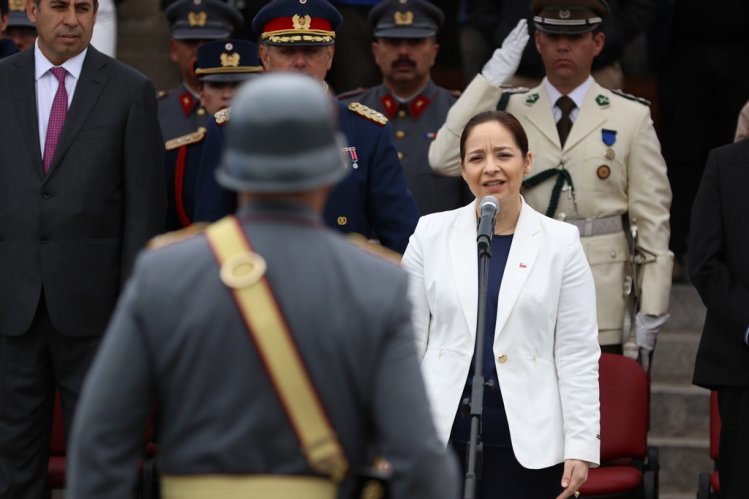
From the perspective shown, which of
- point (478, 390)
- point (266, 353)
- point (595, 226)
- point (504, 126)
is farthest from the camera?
point (595, 226)

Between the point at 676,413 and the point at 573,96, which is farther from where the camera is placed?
the point at 676,413

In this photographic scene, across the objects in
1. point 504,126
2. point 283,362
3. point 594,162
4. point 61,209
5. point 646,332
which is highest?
point 283,362

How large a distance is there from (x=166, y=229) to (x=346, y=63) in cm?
238

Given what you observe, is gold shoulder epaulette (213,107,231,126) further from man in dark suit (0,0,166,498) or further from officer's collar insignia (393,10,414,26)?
officer's collar insignia (393,10,414,26)

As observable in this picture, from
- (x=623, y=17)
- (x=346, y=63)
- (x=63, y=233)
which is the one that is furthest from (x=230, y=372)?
(x=346, y=63)

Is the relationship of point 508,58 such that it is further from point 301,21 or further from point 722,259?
point 722,259

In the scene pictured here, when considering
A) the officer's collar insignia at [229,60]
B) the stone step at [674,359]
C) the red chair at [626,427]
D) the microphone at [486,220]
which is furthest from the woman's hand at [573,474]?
the stone step at [674,359]

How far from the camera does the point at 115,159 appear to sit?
5.97 meters

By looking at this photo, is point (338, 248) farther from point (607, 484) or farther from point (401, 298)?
point (607, 484)

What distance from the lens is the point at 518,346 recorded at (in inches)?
204

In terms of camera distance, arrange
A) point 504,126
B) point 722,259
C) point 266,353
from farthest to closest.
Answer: point 722,259 < point 504,126 < point 266,353

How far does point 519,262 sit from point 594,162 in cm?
178

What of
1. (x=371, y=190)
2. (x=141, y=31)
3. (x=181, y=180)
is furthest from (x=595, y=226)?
(x=141, y=31)

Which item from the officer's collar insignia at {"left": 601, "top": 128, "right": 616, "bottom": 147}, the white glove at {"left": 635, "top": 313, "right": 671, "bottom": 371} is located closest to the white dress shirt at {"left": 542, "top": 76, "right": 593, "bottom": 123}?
the officer's collar insignia at {"left": 601, "top": 128, "right": 616, "bottom": 147}
